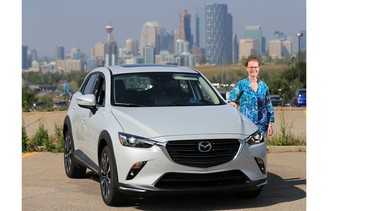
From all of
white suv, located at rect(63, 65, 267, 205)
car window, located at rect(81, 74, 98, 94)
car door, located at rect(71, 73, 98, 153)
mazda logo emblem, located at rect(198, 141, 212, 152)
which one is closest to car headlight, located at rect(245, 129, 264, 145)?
white suv, located at rect(63, 65, 267, 205)

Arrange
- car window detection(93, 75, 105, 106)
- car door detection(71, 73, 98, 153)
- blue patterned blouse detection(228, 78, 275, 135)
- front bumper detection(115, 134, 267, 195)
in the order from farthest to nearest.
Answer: car door detection(71, 73, 98, 153)
blue patterned blouse detection(228, 78, 275, 135)
car window detection(93, 75, 105, 106)
front bumper detection(115, 134, 267, 195)

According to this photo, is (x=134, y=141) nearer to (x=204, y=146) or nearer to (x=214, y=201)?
(x=204, y=146)

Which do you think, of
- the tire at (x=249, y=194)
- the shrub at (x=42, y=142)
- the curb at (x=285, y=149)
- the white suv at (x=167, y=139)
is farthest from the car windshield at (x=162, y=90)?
the shrub at (x=42, y=142)

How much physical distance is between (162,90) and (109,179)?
4.79 ft

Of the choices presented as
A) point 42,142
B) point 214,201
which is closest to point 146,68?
point 214,201

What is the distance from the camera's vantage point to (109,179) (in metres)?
8.98

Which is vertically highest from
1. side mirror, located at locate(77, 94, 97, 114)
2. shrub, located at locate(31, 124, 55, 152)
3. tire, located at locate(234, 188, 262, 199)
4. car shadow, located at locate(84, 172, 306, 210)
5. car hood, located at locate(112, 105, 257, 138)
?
side mirror, located at locate(77, 94, 97, 114)

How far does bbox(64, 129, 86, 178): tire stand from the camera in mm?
11305

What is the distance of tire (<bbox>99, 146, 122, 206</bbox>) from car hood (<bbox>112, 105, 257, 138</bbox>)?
1.30 ft

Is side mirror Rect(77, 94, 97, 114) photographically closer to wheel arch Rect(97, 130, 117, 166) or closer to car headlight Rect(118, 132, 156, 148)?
wheel arch Rect(97, 130, 117, 166)

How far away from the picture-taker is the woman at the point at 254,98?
10.3m
